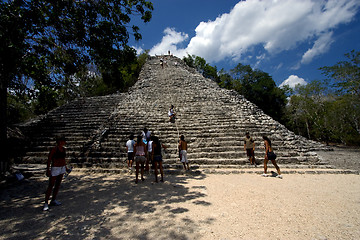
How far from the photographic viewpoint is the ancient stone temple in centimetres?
590

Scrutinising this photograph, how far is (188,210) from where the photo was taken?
284 cm

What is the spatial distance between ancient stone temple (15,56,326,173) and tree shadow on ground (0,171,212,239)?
5.51 ft

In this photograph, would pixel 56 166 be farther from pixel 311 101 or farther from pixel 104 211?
pixel 311 101

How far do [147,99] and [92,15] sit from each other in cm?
613

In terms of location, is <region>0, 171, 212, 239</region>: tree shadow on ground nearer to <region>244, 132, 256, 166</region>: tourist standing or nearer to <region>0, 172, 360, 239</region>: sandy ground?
<region>0, 172, 360, 239</region>: sandy ground

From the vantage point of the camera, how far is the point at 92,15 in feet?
15.0

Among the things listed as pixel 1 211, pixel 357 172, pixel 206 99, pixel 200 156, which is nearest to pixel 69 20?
pixel 1 211

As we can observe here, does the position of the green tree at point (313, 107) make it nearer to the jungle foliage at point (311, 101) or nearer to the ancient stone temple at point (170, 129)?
the jungle foliage at point (311, 101)

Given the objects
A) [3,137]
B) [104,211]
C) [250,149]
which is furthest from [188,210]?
[3,137]

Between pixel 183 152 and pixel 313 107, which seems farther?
pixel 313 107

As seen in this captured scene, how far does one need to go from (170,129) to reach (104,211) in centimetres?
490

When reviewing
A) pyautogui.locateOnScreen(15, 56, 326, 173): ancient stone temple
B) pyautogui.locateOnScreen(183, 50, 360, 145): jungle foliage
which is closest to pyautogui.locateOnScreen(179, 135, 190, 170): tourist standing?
pyautogui.locateOnScreen(15, 56, 326, 173): ancient stone temple

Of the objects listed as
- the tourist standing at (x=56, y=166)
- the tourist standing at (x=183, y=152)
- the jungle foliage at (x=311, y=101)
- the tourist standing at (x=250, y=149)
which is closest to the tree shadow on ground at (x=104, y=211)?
the tourist standing at (x=56, y=166)

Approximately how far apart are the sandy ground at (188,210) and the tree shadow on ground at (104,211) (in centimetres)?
1
